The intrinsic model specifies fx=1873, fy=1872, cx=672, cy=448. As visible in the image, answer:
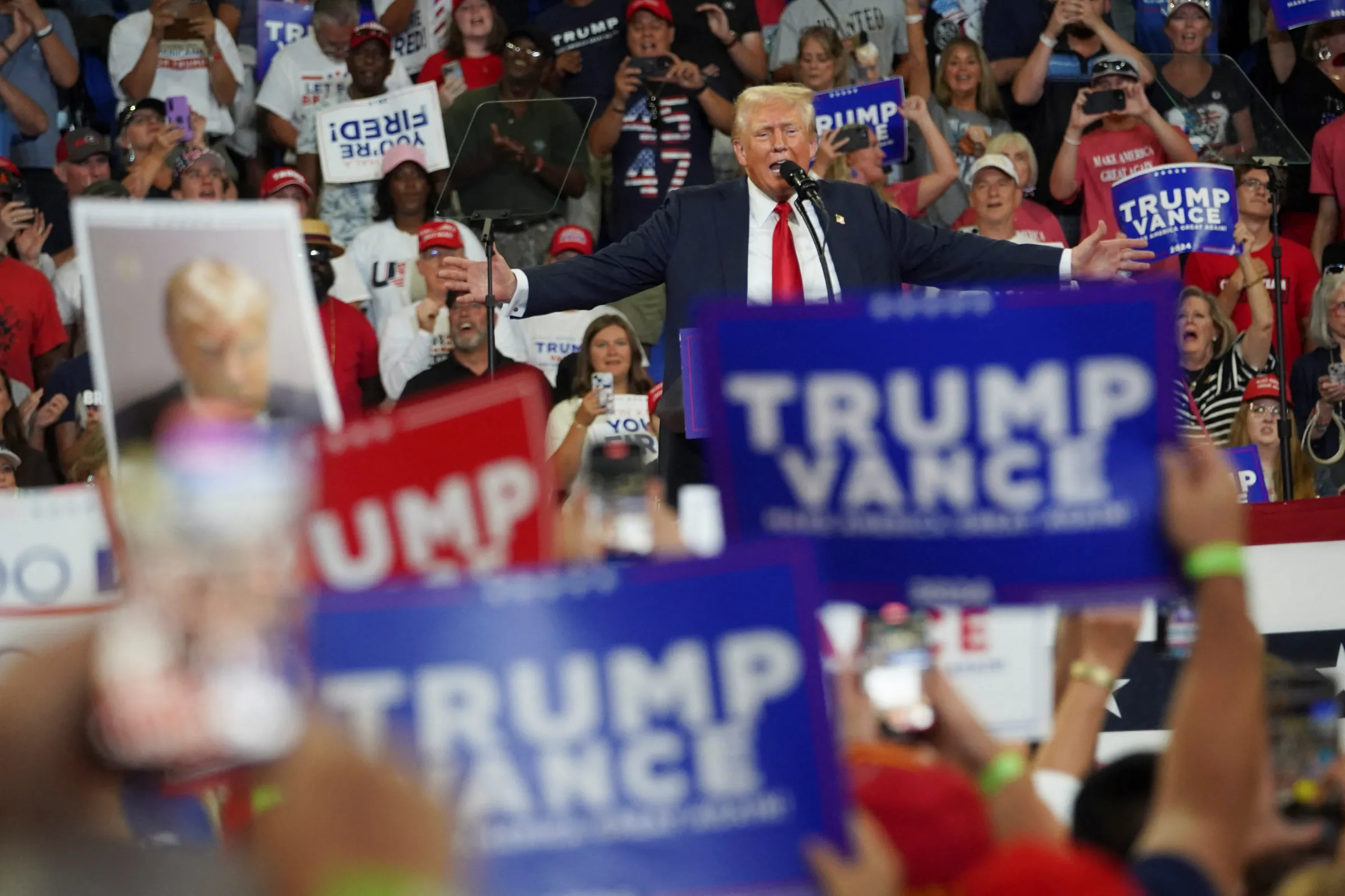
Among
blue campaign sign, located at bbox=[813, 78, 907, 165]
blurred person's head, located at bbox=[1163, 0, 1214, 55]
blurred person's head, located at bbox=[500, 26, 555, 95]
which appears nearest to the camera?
blue campaign sign, located at bbox=[813, 78, 907, 165]

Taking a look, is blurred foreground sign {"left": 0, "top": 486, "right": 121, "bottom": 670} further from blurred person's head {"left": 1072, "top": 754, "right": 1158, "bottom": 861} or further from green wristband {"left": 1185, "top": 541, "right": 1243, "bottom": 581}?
green wristband {"left": 1185, "top": 541, "right": 1243, "bottom": 581}

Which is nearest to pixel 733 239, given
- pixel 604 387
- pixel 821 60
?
pixel 604 387

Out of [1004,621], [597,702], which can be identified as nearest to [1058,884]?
[597,702]

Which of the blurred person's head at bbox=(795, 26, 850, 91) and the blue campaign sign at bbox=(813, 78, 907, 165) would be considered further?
the blurred person's head at bbox=(795, 26, 850, 91)

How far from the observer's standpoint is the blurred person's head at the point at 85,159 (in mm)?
7711

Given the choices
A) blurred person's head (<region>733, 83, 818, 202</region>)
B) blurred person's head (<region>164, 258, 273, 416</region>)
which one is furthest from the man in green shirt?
blurred person's head (<region>164, 258, 273, 416</region>)

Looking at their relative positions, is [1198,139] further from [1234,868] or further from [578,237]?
[1234,868]

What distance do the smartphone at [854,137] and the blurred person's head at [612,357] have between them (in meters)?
1.03

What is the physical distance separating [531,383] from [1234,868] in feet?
2.67

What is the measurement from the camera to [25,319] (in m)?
7.20

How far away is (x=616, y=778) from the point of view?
1682mm

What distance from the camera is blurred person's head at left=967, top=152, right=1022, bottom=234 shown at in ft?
23.6

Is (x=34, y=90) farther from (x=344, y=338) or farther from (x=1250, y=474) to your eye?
(x=1250, y=474)

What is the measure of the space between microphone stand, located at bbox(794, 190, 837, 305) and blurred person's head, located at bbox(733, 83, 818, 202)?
0.41ft
